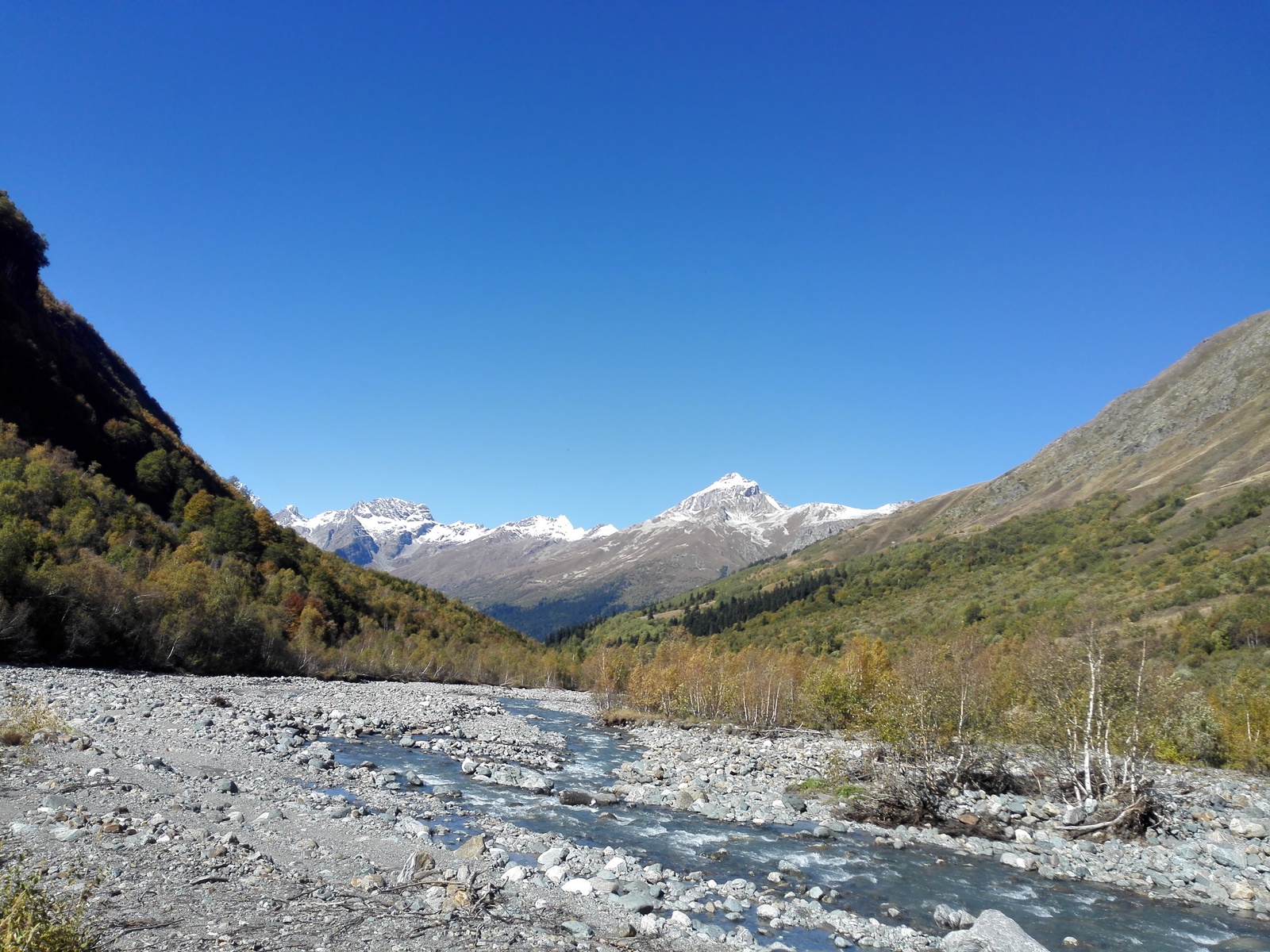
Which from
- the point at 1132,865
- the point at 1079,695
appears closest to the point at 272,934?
the point at 1132,865

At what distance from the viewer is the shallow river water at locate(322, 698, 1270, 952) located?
16156 mm

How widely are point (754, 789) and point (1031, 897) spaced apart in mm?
15080

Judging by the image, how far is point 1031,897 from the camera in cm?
1853

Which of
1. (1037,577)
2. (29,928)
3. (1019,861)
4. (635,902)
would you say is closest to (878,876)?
(1019,861)

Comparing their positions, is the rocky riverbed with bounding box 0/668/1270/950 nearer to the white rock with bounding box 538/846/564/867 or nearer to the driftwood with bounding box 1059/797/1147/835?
the white rock with bounding box 538/846/564/867

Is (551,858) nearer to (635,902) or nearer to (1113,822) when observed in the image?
(635,902)

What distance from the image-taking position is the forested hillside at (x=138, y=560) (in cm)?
4806

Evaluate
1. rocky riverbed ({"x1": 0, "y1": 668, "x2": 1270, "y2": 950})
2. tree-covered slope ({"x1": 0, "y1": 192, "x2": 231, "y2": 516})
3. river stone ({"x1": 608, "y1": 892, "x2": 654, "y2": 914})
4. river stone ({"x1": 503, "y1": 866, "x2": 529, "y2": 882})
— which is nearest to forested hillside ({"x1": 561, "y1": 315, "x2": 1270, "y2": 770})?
rocky riverbed ({"x1": 0, "y1": 668, "x2": 1270, "y2": 950})

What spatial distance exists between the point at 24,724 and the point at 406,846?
13.5 meters

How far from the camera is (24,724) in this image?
2017 centimetres

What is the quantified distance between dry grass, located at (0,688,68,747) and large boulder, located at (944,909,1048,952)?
25.7 meters

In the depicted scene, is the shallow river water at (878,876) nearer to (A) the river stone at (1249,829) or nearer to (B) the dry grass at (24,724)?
(A) the river stone at (1249,829)

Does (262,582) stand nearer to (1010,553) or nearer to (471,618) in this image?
(471,618)

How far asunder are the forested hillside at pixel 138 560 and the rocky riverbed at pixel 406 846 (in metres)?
13.3
